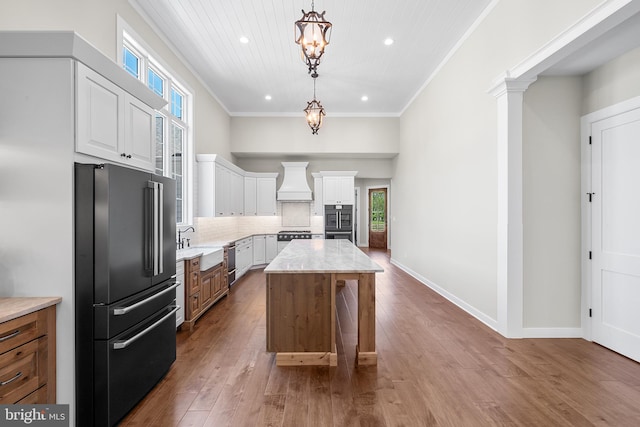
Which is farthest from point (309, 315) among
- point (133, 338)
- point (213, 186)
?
point (213, 186)

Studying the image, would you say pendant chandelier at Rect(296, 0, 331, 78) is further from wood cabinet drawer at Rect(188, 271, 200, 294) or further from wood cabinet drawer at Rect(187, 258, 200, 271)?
wood cabinet drawer at Rect(188, 271, 200, 294)

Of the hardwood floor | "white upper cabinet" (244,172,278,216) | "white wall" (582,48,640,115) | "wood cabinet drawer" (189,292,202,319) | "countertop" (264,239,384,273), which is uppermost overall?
"white wall" (582,48,640,115)

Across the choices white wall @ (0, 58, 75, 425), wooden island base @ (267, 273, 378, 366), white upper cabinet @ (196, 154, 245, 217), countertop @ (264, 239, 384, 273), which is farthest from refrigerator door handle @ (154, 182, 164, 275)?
white upper cabinet @ (196, 154, 245, 217)

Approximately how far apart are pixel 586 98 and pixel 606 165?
757 mm

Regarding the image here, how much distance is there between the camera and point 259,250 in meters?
7.69

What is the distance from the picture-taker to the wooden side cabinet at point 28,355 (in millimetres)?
1546

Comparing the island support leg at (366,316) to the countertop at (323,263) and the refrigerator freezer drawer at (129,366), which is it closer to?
the countertop at (323,263)

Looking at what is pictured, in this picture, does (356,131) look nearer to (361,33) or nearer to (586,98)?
(361,33)

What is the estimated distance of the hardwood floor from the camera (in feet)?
6.82

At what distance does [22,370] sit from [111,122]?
155 centimetres

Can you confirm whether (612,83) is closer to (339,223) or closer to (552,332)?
(552,332)

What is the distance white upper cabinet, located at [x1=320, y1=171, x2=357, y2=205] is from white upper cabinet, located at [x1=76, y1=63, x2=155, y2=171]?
544 centimetres

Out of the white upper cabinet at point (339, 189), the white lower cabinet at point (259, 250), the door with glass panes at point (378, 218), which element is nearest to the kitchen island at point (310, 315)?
the white lower cabinet at point (259, 250)

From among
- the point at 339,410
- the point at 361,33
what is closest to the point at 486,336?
the point at 339,410
